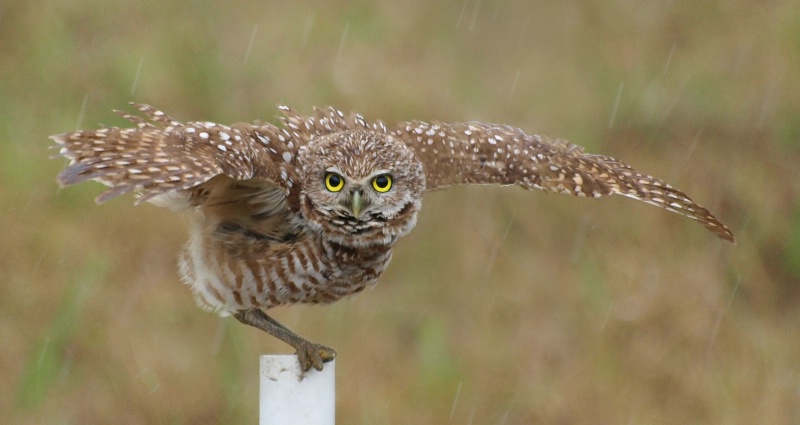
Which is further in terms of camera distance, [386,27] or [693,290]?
[386,27]

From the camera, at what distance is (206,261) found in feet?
15.4

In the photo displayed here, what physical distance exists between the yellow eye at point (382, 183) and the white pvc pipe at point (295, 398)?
98 centimetres

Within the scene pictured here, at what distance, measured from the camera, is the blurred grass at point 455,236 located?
751 cm

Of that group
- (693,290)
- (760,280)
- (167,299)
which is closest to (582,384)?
(693,290)

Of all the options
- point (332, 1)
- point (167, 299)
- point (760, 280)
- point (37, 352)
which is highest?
point (332, 1)

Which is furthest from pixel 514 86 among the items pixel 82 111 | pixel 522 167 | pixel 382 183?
pixel 382 183

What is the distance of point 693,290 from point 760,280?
0.85m

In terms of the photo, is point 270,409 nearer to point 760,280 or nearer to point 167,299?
point 167,299

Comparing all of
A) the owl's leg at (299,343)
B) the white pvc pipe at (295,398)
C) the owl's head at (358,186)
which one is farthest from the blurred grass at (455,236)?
the white pvc pipe at (295,398)

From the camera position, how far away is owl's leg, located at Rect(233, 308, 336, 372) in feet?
14.2

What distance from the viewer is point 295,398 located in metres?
3.75

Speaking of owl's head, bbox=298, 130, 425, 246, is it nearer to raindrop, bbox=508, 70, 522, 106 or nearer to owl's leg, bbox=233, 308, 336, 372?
owl's leg, bbox=233, 308, 336, 372

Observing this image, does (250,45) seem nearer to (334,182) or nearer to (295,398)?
(334,182)

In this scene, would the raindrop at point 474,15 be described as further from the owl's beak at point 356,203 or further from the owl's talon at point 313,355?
the owl's talon at point 313,355
